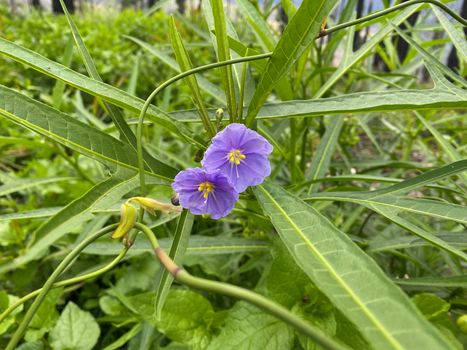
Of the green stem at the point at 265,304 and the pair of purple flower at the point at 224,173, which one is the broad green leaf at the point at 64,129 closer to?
the pair of purple flower at the point at 224,173

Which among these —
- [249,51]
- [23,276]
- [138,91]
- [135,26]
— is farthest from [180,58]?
[135,26]

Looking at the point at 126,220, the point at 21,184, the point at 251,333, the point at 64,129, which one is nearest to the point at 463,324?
the point at 251,333

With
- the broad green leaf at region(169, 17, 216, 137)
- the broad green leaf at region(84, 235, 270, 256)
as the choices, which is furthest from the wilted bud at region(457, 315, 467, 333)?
the broad green leaf at region(169, 17, 216, 137)

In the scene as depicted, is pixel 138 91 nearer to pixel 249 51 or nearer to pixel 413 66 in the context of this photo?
pixel 413 66

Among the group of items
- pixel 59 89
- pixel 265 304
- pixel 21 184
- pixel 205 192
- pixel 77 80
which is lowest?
pixel 265 304

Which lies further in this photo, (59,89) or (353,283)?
(59,89)

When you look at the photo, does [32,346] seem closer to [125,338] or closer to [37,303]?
[125,338]

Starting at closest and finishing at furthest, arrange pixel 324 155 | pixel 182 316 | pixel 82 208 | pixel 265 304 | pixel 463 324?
pixel 265 304, pixel 82 208, pixel 463 324, pixel 182 316, pixel 324 155
